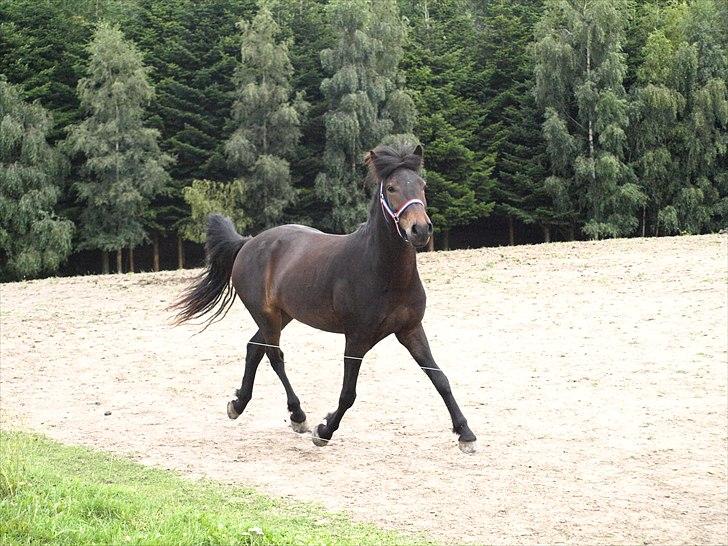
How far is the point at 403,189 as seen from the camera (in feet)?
17.8

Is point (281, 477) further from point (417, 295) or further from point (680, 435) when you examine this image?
point (680, 435)

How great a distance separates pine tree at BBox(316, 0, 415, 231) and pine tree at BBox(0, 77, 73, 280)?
433 inches

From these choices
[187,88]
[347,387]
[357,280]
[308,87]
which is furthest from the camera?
[308,87]

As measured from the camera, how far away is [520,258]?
990 inches

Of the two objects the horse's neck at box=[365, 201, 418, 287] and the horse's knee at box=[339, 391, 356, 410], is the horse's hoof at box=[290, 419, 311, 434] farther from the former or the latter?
the horse's neck at box=[365, 201, 418, 287]

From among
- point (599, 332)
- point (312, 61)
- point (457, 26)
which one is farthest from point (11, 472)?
point (457, 26)

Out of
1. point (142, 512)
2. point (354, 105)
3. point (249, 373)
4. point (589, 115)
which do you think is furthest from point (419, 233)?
point (589, 115)

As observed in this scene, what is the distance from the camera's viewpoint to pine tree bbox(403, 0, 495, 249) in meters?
37.9

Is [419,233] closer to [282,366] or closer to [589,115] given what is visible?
[282,366]

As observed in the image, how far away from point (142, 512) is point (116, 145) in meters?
30.1

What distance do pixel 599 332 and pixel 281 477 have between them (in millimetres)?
9322

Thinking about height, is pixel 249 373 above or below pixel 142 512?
above

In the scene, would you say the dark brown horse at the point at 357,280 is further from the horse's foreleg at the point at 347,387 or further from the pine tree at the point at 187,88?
the pine tree at the point at 187,88

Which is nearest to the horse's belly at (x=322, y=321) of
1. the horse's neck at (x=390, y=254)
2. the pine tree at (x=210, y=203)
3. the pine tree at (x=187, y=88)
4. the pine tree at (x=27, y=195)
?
the horse's neck at (x=390, y=254)
